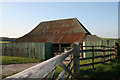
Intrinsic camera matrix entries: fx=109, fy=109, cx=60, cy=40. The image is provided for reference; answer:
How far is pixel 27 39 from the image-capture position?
22688mm

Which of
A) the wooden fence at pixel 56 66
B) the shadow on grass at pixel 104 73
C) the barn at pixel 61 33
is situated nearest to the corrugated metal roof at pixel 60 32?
the barn at pixel 61 33

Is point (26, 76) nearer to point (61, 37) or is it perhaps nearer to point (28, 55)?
point (28, 55)

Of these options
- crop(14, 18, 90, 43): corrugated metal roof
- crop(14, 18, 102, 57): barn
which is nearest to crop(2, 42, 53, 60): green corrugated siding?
crop(14, 18, 102, 57): barn

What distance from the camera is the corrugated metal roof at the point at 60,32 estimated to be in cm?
1805

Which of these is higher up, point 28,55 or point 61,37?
point 61,37

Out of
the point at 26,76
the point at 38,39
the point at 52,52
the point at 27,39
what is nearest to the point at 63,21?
the point at 38,39

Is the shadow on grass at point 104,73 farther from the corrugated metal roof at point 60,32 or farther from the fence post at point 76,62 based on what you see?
the corrugated metal roof at point 60,32

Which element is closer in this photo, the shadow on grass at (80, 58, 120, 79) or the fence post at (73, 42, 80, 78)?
the shadow on grass at (80, 58, 120, 79)

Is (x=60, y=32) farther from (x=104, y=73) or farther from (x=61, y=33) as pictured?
(x=104, y=73)

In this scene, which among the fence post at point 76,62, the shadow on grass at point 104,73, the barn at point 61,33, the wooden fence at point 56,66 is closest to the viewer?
the wooden fence at point 56,66

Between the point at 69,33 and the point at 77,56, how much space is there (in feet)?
51.6

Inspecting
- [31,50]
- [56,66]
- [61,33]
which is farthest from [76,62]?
[61,33]

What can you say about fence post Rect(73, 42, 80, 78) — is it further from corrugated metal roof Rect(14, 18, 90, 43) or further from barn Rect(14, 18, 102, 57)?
corrugated metal roof Rect(14, 18, 90, 43)

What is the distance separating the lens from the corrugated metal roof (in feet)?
59.2
